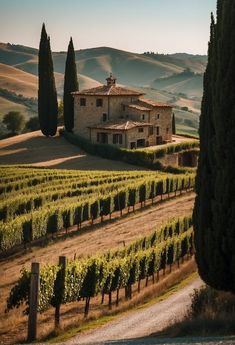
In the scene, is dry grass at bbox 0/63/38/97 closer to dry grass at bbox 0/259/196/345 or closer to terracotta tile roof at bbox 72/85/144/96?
terracotta tile roof at bbox 72/85/144/96

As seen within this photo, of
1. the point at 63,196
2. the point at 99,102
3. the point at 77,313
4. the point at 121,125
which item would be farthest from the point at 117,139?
the point at 77,313

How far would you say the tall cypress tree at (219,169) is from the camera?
16594mm

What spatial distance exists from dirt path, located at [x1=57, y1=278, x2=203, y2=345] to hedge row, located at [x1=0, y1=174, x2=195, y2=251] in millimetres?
14376

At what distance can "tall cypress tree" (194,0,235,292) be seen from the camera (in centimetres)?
1659

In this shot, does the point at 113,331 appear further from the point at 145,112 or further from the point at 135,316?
the point at 145,112

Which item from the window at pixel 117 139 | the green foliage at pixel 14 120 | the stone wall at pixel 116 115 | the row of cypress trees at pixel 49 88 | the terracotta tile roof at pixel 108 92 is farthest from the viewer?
the green foliage at pixel 14 120

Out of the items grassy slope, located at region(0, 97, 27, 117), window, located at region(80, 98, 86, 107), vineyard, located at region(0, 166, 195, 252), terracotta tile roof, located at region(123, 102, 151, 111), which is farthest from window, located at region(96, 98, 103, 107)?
grassy slope, located at region(0, 97, 27, 117)

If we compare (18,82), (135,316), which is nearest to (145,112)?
(135,316)

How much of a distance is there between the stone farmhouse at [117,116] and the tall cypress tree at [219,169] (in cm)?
4999

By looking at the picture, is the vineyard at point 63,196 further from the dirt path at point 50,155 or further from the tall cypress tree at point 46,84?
the tall cypress tree at point 46,84

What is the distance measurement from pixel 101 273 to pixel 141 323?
16.4 ft

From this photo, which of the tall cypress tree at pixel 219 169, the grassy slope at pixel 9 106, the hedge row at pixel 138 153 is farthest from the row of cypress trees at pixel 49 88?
the grassy slope at pixel 9 106

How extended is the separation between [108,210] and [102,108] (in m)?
31.9

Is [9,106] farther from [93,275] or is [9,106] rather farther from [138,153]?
[93,275]
